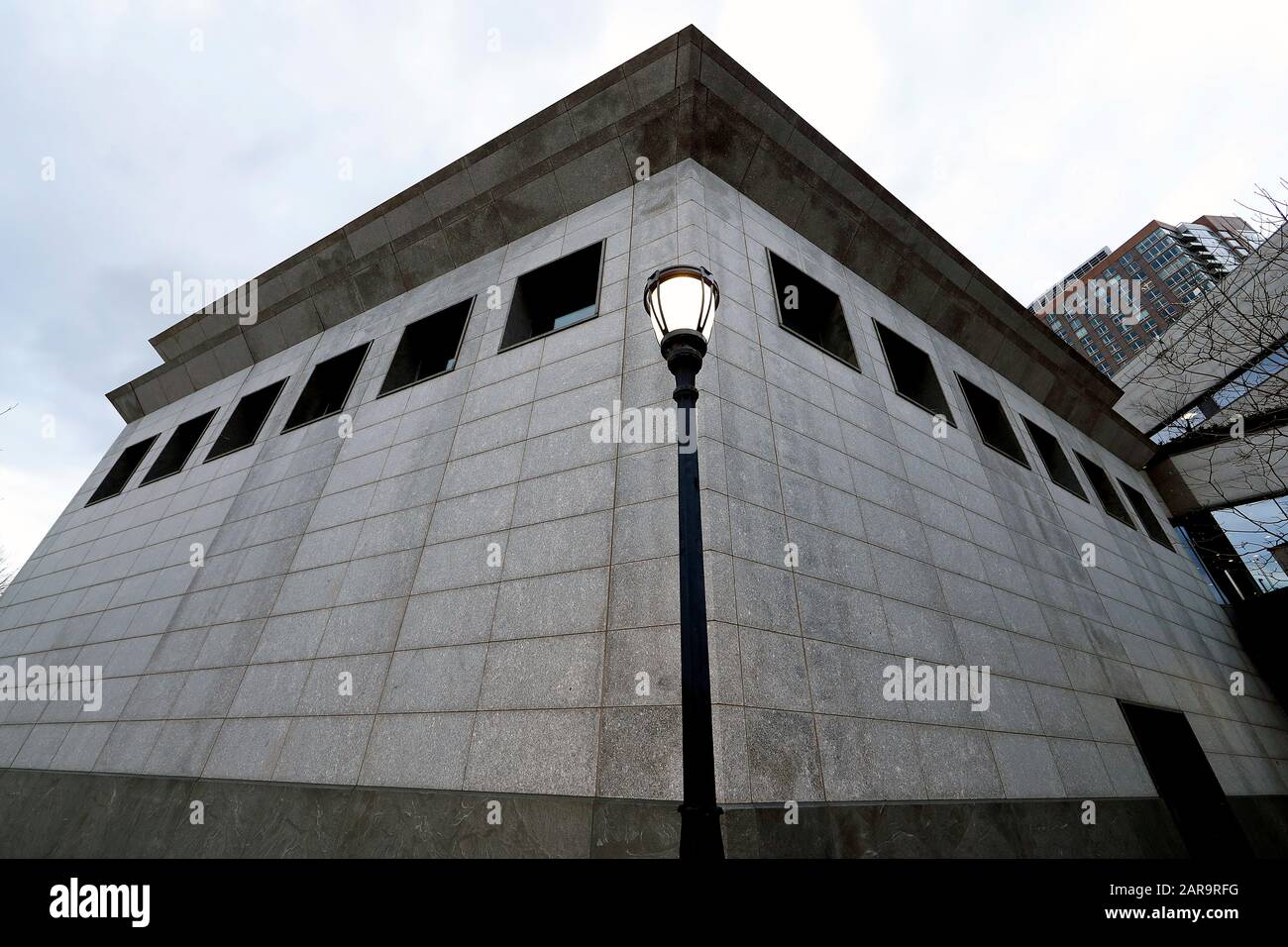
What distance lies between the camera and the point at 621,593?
4.79 m

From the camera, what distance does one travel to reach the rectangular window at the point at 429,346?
9.91 meters

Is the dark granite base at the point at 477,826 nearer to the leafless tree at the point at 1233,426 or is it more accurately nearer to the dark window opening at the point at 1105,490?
the dark window opening at the point at 1105,490

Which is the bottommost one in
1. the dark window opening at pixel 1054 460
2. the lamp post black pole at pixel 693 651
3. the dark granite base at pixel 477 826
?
the dark granite base at pixel 477 826

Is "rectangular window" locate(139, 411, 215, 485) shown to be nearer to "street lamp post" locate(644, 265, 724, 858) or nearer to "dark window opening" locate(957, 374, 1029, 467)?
"street lamp post" locate(644, 265, 724, 858)

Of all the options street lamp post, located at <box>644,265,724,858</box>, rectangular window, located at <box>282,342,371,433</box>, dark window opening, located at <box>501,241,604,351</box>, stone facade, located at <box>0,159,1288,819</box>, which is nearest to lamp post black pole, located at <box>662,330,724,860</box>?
street lamp post, located at <box>644,265,724,858</box>

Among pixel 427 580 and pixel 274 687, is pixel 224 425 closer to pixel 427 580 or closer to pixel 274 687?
pixel 274 687

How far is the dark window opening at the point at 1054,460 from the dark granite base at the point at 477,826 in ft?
24.8

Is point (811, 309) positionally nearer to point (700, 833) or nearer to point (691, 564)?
point (691, 564)

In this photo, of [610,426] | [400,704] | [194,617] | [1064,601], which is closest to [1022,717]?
[1064,601]

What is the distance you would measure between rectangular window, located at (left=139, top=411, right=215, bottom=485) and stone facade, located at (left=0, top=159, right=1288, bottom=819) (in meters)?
2.30

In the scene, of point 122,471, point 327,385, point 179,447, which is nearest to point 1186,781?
point 327,385

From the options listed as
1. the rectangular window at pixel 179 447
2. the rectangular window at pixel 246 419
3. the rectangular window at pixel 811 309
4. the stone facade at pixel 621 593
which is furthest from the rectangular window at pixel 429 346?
the rectangular window at pixel 179 447
